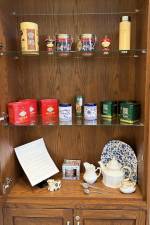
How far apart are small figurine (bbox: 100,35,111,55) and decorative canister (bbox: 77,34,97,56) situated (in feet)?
0.16

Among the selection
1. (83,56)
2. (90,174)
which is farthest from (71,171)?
(83,56)

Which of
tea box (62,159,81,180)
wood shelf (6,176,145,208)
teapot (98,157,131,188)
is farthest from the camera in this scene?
tea box (62,159,81,180)

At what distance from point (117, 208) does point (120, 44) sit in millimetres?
879

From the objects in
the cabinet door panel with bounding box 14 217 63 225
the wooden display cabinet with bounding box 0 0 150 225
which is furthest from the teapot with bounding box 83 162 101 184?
the cabinet door panel with bounding box 14 217 63 225

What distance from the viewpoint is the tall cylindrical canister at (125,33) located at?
1282 millimetres

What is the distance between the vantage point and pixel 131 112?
1288 mm

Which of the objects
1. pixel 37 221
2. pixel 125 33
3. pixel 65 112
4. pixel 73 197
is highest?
pixel 125 33

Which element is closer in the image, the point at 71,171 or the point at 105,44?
the point at 105,44

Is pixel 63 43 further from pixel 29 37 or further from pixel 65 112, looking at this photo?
pixel 65 112

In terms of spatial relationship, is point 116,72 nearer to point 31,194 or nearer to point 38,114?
point 38,114

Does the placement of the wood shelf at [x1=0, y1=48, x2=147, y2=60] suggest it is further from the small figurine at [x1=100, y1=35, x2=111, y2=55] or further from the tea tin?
the tea tin

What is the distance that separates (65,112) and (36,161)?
0.36 meters

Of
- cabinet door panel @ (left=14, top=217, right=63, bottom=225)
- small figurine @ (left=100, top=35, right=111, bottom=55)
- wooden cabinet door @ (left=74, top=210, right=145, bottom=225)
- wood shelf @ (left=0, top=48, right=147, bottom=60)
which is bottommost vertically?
cabinet door panel @ (left=14, top=217, right=63, bottom=225)

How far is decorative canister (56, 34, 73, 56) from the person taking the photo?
1292mm
